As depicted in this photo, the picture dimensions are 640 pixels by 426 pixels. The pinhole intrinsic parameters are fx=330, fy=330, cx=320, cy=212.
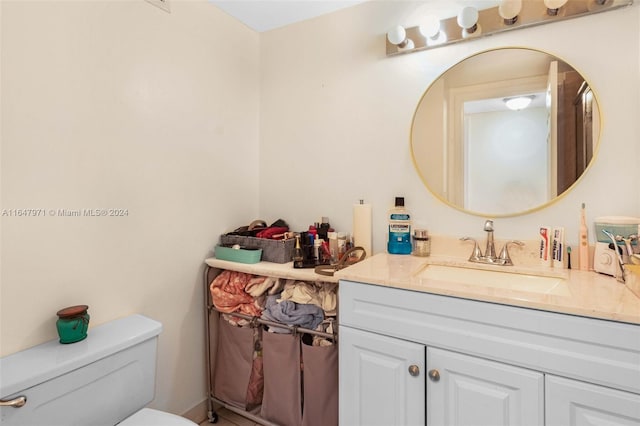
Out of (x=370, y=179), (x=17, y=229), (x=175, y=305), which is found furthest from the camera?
(x=370, y=179)

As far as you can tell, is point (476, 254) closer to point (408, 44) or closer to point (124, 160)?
point (408, 44)

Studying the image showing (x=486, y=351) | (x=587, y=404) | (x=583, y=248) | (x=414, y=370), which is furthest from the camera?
(x=583, y=248)

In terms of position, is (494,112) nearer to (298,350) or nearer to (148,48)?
(298,350)

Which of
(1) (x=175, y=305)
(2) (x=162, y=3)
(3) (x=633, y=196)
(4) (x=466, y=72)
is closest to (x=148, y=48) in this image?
(2) (x=162, y=3)

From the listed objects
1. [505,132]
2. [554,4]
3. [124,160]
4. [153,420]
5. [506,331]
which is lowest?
[153,420]

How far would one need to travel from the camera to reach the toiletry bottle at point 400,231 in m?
1.62

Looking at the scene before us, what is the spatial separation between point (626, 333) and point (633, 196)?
0.70 meters

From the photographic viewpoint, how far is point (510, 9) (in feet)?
4.58

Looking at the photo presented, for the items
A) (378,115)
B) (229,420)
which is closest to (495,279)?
(378,115)

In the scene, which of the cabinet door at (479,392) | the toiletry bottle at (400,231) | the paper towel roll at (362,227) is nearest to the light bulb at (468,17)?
the toiletry bottle at (400,231)

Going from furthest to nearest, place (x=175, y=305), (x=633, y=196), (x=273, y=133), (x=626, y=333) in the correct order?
1. (x=273, y=133)
2. (x=175, y=305)
3. (x=633, y=196)
4. (x=626, y=333)

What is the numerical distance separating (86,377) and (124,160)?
0.84 metres

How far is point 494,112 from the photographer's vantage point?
1.49 meters

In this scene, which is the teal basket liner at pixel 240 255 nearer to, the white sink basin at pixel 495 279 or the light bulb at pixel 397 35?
the white sink basin at pixel 495 279
